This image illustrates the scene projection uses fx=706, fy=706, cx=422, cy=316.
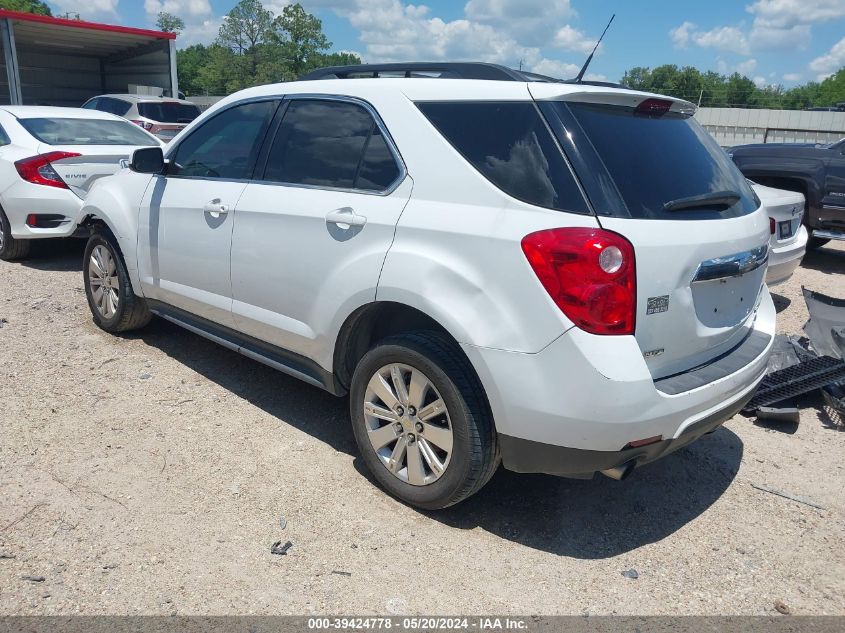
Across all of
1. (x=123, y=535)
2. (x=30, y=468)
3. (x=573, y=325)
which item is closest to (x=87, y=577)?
(x=123, y=535)

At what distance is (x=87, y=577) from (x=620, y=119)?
2841 mm

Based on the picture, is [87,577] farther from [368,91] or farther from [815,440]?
[815,440]

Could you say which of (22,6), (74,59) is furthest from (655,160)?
(22,6)

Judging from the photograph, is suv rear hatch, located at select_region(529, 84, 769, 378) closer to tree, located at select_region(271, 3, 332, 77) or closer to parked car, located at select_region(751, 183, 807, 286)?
parked car, located at select_region(751, 183, 807, 286)

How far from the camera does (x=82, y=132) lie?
782cm

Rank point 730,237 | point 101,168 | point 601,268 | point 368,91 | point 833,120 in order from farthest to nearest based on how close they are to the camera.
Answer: point 833,120 → point 101,168 → point 368,91 → point 730,237 → point 601,268

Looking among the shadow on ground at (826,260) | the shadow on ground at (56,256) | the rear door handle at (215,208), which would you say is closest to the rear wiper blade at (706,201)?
the rear door handle at (215,208)

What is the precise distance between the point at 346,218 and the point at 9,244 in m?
5.83

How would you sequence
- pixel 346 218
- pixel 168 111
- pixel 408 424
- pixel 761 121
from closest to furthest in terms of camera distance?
pixel 408 424, pixel 346 218, pixel 168 111, pixel 761 121

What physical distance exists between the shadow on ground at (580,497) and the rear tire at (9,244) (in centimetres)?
440

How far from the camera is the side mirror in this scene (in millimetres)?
4467

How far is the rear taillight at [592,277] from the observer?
2.58 metres

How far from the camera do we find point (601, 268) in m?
2.58

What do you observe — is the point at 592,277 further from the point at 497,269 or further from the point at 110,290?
the point at 110,290
